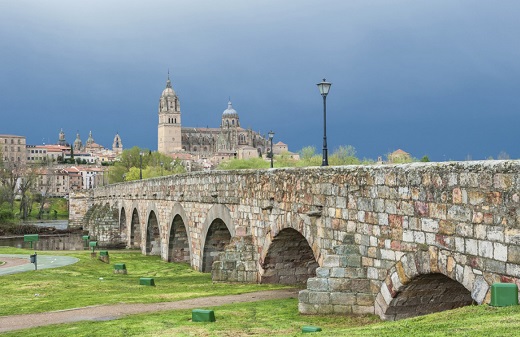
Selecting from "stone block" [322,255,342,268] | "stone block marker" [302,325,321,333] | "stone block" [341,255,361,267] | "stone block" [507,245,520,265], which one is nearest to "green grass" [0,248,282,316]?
"stone block" [322,255,342,268]

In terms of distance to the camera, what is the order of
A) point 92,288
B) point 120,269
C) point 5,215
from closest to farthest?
point 92,288, point 120,269, point 5,215

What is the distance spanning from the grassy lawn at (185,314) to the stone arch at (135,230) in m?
17.9

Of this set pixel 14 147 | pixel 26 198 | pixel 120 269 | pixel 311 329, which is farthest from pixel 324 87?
pixel 14 147

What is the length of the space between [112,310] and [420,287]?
714cm

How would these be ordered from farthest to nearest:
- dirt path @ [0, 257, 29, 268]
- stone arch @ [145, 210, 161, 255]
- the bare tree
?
the bare tree
stone arch @ [145, 210, 161, 255]
dirt path @ [0, 257, 29, 268]

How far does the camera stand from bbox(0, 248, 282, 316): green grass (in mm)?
16766

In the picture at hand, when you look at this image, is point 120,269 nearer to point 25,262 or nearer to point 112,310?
point 25,262

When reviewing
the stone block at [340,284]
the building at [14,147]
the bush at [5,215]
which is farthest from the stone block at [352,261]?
the building at [14,147]

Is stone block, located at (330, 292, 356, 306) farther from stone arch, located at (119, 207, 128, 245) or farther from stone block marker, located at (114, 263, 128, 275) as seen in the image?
stone arch, located at (119, 207, 128, 245)

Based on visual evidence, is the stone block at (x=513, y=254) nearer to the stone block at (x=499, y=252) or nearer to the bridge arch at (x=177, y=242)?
the stone block at (x=499, y=252)

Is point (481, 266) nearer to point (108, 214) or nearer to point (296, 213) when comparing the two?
point (296, 213)

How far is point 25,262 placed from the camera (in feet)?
92.9

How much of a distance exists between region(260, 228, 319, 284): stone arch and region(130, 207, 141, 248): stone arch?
27465 millimetres

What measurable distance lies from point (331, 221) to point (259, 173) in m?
4.79
